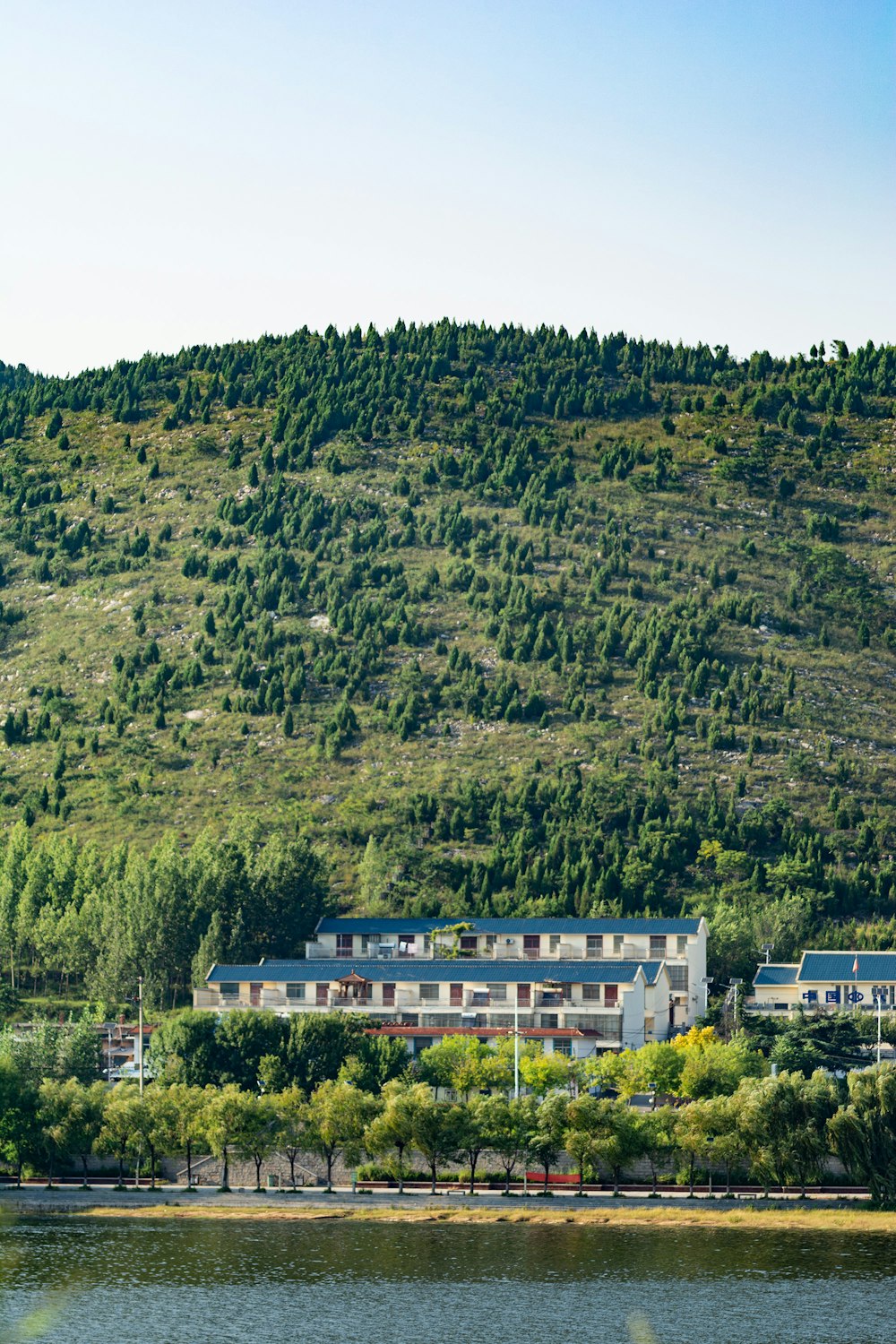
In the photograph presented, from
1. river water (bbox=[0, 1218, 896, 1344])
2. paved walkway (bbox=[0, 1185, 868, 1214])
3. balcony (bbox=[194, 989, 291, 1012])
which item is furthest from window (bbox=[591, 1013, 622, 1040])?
river water (bbox=[0, 1218, 896, 1344])

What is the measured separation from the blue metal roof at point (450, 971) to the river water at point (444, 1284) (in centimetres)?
4150

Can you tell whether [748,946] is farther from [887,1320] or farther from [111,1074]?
[887,1320]

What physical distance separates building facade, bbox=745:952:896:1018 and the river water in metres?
52.7

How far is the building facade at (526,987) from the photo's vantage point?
142 metres

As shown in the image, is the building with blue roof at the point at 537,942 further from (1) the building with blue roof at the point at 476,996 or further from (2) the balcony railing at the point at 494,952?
(1) the building with blue roof at the point at 476,996

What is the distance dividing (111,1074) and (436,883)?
53.9 meters

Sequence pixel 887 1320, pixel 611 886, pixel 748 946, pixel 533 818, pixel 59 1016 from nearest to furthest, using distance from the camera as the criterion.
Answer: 1. pixel 887 1320
2. pixel 59 1016
3. pixel 748 946
4. pixel 611 886
5. pixel 533 818

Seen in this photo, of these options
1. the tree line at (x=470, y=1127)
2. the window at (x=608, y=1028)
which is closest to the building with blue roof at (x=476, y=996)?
the window at (x=608, y=1028)

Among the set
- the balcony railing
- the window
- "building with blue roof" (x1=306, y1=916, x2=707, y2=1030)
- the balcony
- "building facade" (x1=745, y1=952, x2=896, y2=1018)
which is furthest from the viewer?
the balcony railing

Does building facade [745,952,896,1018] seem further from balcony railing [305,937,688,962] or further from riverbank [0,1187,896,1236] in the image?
riverbank [0,1187,896,1236]

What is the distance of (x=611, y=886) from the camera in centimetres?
17788

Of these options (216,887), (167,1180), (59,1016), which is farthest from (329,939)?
(167,1180)

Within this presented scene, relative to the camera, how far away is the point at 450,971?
147 meters

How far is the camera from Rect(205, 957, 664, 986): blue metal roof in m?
144
